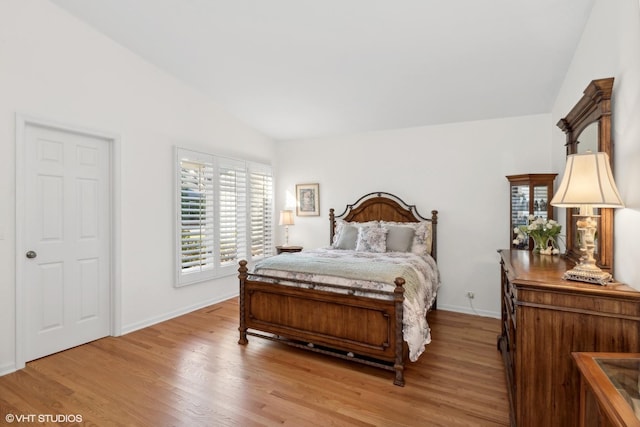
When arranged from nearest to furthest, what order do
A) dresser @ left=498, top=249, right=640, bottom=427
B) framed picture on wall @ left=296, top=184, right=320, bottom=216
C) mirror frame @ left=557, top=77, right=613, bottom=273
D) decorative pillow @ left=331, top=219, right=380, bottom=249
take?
dresser @ left=498, top=249, right=640, bottom=427 → mirror frame @ left=557, top=77, right=613, bottom=273 → decorative pillow @ left=331, top=219, right=380, bottom=249 → framed picture on wall @ left=296, top=184, right=320, bottom=216

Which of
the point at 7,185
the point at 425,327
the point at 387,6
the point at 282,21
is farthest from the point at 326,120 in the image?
the point at 7,185

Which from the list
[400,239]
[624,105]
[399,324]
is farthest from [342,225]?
[624,105]

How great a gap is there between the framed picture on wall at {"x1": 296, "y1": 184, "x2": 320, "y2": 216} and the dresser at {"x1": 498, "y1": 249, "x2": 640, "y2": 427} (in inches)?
157

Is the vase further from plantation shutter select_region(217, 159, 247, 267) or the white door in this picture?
the white door

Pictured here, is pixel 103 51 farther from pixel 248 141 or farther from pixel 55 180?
pixel 248 141

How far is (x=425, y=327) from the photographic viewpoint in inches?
113

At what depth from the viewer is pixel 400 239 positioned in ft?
13.9

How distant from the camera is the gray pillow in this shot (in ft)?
14.8

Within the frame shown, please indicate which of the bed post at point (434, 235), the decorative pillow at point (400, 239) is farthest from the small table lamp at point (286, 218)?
the bed post at point (434, 235)

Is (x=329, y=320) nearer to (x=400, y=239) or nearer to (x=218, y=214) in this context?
(x=400, y=239)

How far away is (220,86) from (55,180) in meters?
2.18

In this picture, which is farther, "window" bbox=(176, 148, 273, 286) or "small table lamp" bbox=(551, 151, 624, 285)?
"window" bbox=(176, 148, 273, 286)

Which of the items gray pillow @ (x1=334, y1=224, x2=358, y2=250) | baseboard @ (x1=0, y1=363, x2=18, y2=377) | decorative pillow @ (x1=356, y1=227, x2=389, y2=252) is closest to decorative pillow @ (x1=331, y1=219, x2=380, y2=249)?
gray pillow @ (x1=334, y1=224, x2=358, y2=250)

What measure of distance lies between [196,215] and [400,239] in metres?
2.80
